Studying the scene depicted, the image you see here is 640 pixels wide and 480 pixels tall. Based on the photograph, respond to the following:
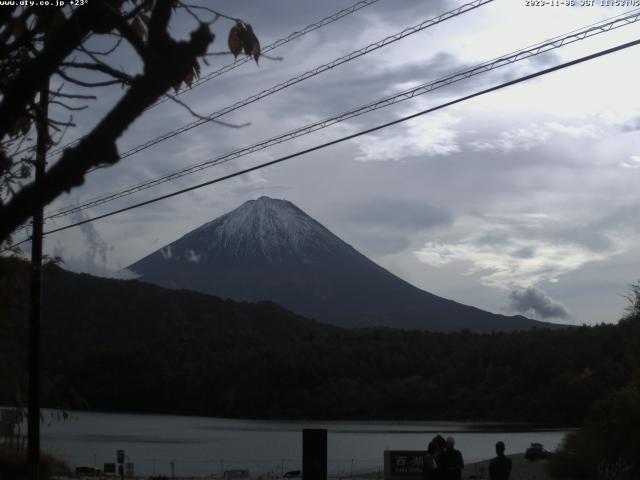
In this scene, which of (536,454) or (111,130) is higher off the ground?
(111,130)

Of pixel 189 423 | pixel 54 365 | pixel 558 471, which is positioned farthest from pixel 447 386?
pixel 558 471

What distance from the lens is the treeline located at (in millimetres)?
103750

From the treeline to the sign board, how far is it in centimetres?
7494

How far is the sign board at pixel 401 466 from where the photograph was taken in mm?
20391

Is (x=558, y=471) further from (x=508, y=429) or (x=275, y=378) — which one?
(x=275, y=378)

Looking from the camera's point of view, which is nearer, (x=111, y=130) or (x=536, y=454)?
(x=111, y=130)

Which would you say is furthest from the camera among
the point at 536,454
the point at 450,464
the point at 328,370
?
the point at 328,370

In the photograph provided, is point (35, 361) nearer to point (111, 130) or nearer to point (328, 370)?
point (111, 130)

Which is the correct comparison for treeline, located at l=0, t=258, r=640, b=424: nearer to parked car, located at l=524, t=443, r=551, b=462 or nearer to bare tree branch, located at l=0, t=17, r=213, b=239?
parked car, located at l=524, t=443, r=551, b=462

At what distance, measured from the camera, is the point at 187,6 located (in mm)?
5578

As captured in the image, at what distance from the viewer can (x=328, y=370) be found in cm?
11956

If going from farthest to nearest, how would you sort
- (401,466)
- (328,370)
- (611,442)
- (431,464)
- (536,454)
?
(328,370) < (536,454) < (611,442) < (401,466) < (431,464)

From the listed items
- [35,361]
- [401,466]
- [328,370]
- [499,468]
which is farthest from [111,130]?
[328,370]

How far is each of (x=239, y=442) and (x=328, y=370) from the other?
42.5m
